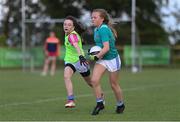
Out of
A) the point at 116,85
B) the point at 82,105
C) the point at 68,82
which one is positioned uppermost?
the point at 68,82

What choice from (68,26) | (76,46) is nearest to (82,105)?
(76,46)

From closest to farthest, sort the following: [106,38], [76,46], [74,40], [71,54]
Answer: [106,38]
[76,46]
[74,40]
[71,54]

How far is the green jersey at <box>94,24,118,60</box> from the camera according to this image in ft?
36.9

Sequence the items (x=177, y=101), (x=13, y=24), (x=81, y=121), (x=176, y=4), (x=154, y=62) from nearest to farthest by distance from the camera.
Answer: (x=81, y=121) → (x=177, y=101) → (x=154, y=62) → (x=13, y=24) → (x=176, y=4)

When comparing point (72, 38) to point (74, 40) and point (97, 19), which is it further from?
point (97, 19)

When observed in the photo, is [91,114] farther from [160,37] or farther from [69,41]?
[160,37]

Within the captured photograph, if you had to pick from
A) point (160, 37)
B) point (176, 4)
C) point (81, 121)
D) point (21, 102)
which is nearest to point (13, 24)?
point (160, 37)

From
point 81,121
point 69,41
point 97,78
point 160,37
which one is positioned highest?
point 160,37

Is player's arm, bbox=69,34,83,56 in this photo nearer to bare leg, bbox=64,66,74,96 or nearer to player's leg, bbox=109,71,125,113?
bare leg, bbox=64,66,74,96

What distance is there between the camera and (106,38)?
11.2m

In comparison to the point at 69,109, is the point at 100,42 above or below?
above

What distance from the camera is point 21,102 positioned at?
46.1 feet

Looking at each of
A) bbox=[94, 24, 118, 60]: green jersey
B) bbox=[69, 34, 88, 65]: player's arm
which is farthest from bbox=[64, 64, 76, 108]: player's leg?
bbox=[94, 24, 118, 60]: green jersey

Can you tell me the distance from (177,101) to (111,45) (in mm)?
3182
